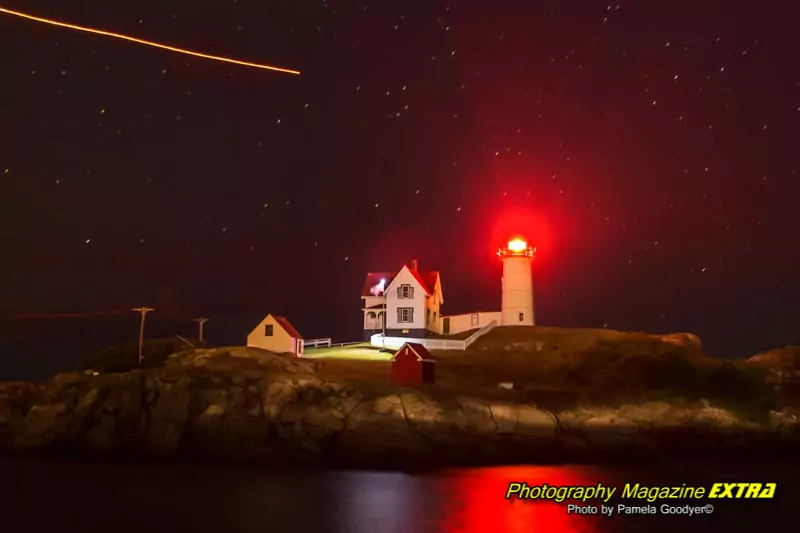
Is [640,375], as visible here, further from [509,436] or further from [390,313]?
[390,313]

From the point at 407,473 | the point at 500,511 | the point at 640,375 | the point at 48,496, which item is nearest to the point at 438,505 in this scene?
the point at 500,511

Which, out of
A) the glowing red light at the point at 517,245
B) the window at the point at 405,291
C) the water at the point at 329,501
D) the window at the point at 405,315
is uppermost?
the glowing red light at the point at 517,245

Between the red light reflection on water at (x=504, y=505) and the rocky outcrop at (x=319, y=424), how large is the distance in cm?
285

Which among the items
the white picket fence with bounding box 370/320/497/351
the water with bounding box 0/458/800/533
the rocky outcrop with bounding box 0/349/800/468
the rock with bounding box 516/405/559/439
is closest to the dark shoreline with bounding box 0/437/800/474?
the rocky outcrop with bounding box 0/349/800/468

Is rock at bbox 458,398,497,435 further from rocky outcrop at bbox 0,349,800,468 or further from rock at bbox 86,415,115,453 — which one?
rock at bbox 86,415,115,453

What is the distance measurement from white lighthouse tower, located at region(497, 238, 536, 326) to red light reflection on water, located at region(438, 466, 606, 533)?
22.7m

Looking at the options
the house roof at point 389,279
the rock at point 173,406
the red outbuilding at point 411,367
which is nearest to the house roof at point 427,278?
the house roof at point 389,279

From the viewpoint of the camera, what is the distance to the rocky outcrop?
108ft

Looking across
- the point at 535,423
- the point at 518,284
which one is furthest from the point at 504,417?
the point at 518,284

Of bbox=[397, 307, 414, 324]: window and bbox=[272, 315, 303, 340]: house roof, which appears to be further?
bbox=[397, 307, 414, 324]: window

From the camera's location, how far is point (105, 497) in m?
26.3

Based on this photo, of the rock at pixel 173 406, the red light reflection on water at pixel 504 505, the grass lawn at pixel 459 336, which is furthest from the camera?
the grass lawn at pixel 459 336

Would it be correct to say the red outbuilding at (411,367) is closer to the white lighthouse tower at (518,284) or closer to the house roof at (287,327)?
the house roof at (287,327)

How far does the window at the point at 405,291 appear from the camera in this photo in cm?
5025
